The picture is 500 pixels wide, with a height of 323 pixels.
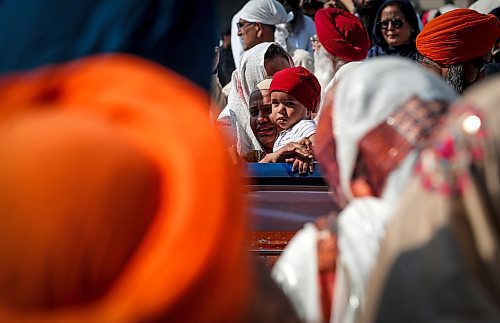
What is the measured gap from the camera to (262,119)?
527cm

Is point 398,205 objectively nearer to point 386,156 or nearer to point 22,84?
point 386,156

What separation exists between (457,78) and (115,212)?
415cm

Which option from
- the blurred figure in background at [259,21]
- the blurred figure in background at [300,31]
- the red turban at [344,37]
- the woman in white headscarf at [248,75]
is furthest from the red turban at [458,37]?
the blurred figure in background at [300,31]

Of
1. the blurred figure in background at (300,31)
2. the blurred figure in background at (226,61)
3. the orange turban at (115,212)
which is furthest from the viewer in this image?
the blurred figure in background at (226,61)

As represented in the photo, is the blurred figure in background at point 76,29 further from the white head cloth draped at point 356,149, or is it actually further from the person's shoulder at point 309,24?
the person's shoulder at point 309,24

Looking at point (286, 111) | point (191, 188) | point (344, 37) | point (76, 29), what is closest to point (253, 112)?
point (286, 111)

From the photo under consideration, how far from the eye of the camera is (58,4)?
5.14ft

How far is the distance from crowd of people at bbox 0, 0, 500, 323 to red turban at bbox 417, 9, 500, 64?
3084 mm

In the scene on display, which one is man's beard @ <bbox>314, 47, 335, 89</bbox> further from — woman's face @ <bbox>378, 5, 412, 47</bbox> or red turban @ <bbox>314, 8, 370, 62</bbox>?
woman's face @ <bbox>378, 5, 412, 47</bbox>

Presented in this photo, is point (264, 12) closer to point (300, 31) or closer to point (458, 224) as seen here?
point (300, 31)

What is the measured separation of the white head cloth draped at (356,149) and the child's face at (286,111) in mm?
3018

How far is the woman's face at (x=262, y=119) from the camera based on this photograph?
523 cm

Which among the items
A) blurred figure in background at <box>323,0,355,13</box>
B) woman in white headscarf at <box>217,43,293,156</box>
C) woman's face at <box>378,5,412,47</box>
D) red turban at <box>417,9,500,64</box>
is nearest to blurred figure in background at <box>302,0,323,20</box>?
blurred figure in background at <box>323,0,355,13</box>

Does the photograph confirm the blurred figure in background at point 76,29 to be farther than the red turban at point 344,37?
No
